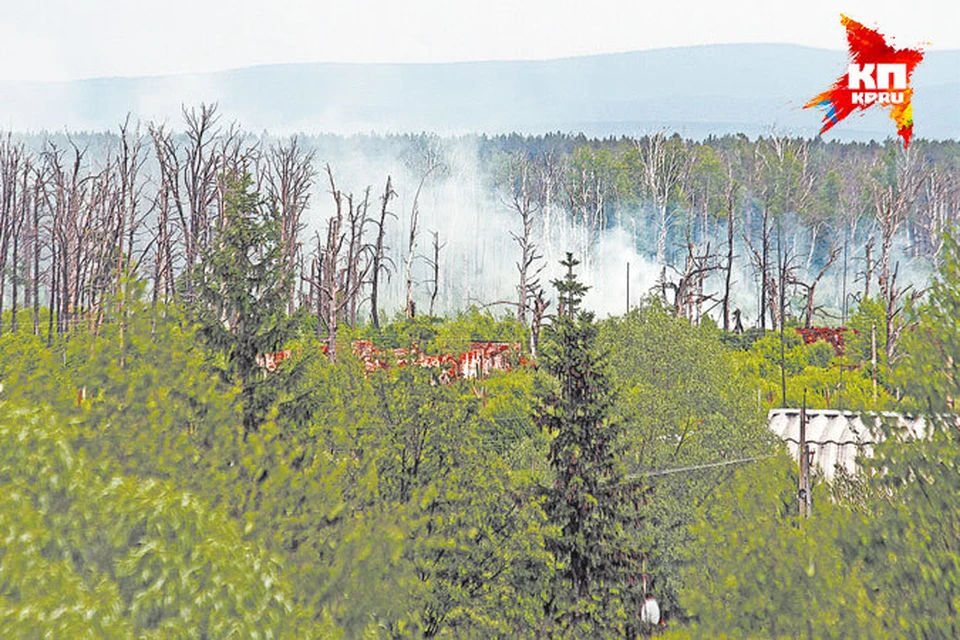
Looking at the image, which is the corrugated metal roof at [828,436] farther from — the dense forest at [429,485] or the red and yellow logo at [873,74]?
the red and yellow logo at [873,74]

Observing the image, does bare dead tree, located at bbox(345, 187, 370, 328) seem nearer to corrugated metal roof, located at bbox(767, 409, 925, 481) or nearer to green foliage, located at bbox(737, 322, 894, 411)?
green foliage, located at bbox(737, 322, 894, 411)

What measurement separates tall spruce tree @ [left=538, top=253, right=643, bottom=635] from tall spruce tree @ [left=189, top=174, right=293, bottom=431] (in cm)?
634

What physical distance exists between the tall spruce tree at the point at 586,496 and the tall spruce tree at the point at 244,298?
6344 mm

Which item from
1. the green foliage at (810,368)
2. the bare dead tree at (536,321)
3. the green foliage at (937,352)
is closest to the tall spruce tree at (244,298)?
the green foliage at (937,352)

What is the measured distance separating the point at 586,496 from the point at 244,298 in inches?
337

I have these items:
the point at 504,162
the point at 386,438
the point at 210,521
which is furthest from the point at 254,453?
the point at 504,162

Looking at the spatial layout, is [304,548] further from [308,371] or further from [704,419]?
[704,419]

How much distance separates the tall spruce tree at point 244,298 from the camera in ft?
75.0

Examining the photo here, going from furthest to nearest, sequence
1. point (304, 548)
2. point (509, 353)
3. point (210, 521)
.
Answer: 1. point (509, 353)
2. point (304, 548)
3. point (210, 521)

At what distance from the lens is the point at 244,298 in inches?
938

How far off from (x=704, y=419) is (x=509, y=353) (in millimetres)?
21172

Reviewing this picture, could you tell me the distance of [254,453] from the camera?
16.0 metres

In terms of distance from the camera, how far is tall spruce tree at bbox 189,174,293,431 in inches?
901

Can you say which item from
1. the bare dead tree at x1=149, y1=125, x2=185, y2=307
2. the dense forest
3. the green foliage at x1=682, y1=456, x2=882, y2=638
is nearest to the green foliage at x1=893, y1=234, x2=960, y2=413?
the dense forest
